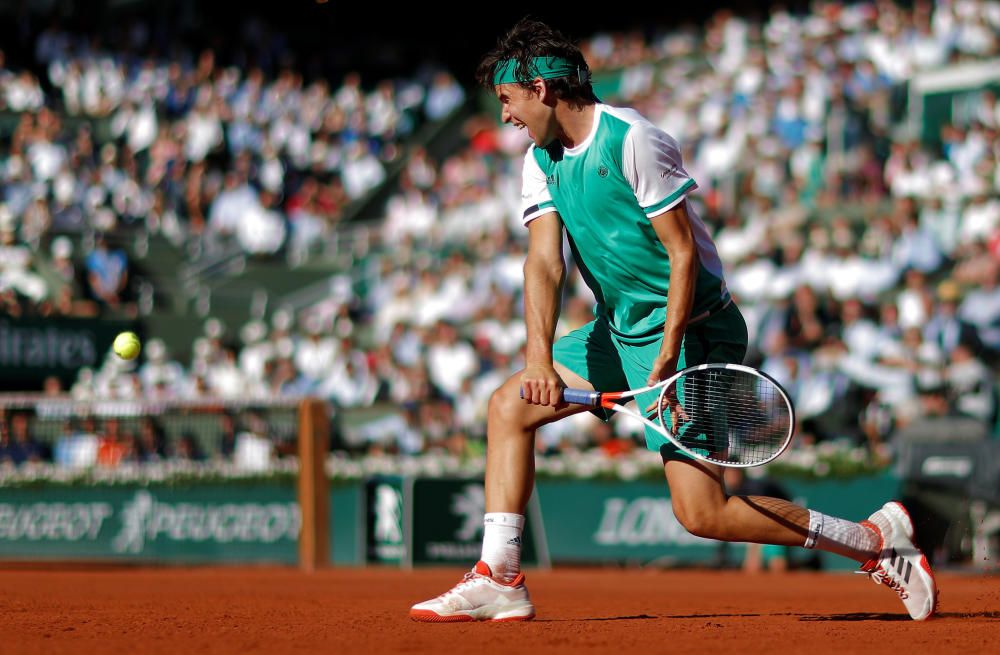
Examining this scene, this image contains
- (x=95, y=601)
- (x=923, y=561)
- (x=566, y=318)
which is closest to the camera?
(x=923, y=561)

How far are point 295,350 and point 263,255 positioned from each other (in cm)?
342

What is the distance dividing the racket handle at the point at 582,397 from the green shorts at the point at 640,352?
7.5 inches

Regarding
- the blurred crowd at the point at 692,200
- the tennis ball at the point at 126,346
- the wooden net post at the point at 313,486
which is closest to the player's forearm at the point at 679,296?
the tennis ball at the point at 126,346

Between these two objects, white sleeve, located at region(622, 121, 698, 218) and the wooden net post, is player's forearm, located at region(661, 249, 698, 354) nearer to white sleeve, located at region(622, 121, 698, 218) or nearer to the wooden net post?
white sleeve, located at region(622, 121, 698, 218)

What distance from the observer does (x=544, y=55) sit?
18.9ft

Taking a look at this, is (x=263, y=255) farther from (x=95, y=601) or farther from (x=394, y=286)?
(x=95, y=601)

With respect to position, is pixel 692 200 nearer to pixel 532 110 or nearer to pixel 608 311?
pixel 608 311

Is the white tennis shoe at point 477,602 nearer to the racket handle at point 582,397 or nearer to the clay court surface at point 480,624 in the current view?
the clay court surface at point 480,624

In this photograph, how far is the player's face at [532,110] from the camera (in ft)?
18.9

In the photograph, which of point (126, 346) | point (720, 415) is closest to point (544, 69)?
point (720, 415)

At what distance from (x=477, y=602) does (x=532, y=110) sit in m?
2.01

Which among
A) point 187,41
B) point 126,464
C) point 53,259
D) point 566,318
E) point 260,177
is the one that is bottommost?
point 126,464

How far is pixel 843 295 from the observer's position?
15133 millimetres

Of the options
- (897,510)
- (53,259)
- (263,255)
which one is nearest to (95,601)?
(897,510)
